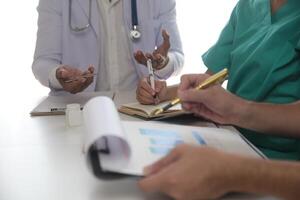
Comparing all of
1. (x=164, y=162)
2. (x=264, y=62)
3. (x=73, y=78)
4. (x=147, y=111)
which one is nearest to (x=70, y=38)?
(x=73, y=78)

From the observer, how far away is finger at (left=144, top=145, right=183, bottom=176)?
55 cm

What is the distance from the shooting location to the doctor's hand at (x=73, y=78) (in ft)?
3.97

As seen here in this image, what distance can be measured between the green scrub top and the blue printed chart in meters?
0.21

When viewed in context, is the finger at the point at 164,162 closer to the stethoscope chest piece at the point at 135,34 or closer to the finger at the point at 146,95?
the finger at the point at 146,95

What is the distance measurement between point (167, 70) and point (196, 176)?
3.29 ft

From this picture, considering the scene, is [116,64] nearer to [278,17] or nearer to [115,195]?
[278,17]

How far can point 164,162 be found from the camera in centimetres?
56

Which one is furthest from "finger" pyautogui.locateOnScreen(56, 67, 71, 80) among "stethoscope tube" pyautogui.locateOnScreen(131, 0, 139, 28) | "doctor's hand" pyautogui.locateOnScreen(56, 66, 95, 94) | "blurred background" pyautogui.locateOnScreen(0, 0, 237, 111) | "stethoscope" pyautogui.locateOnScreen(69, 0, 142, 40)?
"blurred background" pyautogui.locateOnScreen(0, 0, 237, 111)

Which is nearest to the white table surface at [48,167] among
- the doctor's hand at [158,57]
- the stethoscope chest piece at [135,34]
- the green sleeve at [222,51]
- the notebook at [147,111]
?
the notebook at [147,111]

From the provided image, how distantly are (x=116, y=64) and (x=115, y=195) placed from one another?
1012 mm

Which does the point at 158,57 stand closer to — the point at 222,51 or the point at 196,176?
the point at 222,51

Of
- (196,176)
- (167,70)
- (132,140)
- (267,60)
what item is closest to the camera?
(196,176)

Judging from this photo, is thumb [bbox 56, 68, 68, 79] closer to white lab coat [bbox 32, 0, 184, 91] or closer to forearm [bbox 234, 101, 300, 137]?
white lab coat [bbox 32, 0, 184, 91]

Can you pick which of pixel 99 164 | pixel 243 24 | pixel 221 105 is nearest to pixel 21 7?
pixel 243 24
